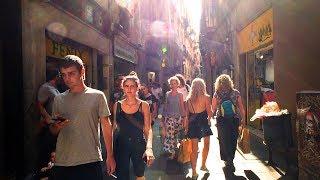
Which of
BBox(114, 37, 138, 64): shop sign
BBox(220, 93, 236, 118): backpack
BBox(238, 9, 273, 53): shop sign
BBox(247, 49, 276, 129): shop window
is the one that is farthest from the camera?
BBox(114, 37, 138, 64): shop sign

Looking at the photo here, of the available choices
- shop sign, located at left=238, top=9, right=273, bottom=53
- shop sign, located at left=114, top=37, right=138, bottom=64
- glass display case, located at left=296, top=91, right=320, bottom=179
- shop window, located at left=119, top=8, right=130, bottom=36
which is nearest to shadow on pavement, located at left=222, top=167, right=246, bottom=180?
glass display case, located at left=296, top=91, right=320, bottom=179

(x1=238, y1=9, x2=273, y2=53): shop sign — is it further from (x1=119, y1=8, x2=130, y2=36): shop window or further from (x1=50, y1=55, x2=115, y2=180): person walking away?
(x1=50, y1=55, x2=115, y2=180): person walking away

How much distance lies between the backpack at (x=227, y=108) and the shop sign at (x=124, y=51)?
448 inches

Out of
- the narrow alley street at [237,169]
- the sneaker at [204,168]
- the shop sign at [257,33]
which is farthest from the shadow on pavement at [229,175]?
the shop sign at [257,33]

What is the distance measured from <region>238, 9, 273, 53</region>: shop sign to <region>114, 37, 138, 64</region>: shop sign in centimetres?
576

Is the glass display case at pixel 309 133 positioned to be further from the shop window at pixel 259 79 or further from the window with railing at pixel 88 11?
the window with railing at pixel 88 11

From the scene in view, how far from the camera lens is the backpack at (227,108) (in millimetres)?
7887

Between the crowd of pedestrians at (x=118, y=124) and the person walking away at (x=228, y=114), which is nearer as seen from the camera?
the crowd of pedestrians at (x=118, y=124)

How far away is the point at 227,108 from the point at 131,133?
309 centimetres

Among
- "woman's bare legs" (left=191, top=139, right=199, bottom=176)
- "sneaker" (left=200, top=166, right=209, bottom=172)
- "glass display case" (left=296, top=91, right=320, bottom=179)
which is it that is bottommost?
"sneaker" (left=200, top=166, right=209, bottom=172)

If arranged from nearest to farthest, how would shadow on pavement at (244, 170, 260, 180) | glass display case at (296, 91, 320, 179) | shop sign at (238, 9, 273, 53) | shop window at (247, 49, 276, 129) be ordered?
glass display case at (296, 91, 320, 179) → shadow on pavement at (244, 170, 260, 180) → shop sign at (238, 9, 273, 53) → shop window at (247, 49, 276, 129)

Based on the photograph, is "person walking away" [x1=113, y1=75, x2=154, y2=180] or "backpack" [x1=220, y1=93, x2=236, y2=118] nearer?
"person walking away" [x1=113, y1=75, x2=154, y2=180]

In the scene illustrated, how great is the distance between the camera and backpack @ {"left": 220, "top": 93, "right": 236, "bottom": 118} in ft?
25.9

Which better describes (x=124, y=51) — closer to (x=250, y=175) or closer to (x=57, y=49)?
(x=57, y=49)
